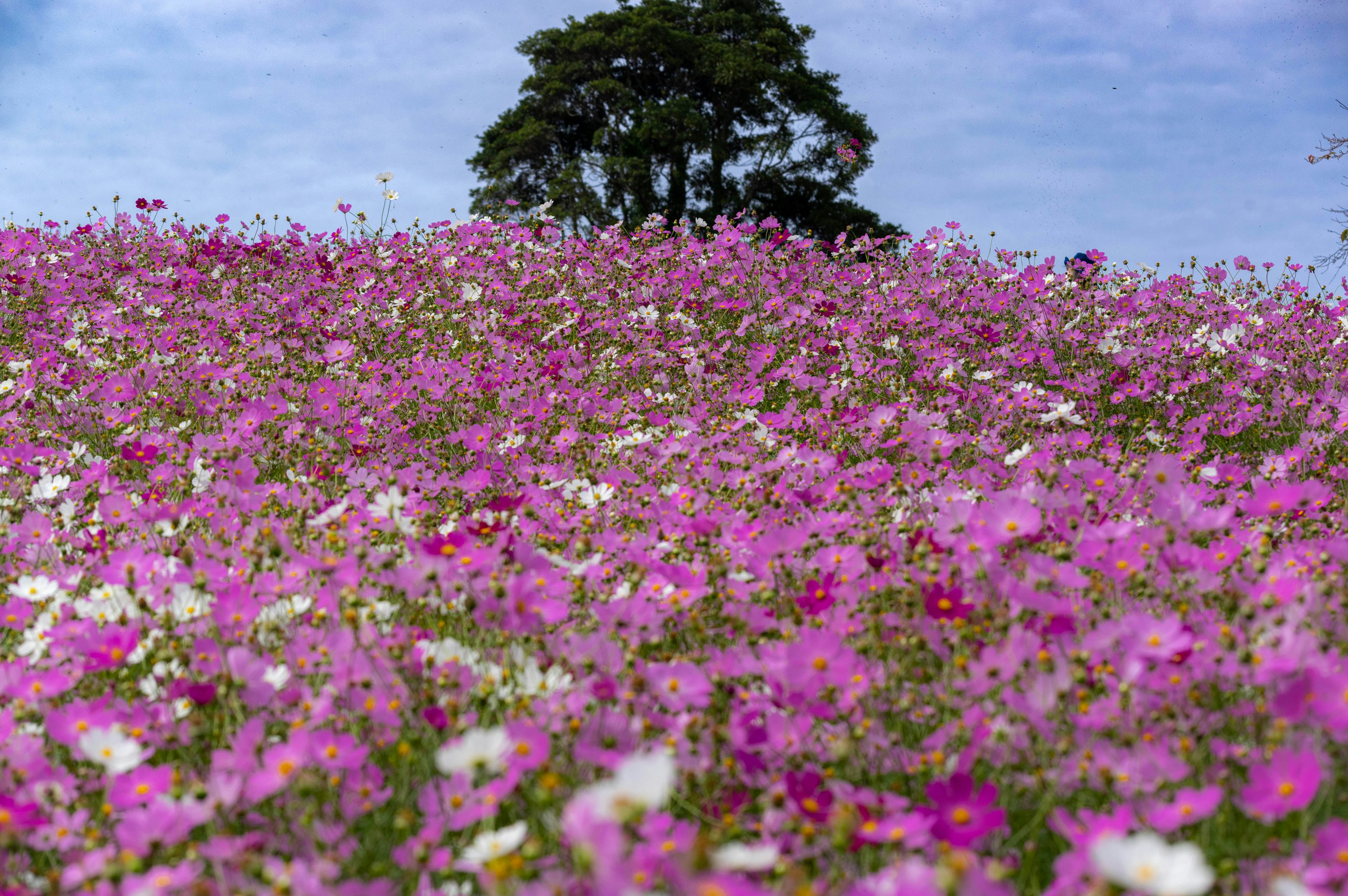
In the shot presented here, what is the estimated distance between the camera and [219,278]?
24.9 ft

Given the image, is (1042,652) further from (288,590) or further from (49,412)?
(49,412)

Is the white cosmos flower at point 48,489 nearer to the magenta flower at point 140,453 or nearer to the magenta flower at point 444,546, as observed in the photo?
the magenta flower at point 140,453

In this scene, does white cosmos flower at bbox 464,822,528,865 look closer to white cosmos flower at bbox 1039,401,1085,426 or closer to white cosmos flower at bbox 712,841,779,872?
white cosmos flower at bbox 712,841,779,872

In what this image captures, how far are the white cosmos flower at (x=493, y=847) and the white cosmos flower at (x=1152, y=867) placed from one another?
0.79m

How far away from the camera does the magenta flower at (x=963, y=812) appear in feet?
4.56

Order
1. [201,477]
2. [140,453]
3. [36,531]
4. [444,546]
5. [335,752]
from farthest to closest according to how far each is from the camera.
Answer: [140,453], [201,477], [36,531], [444,546], [335,752]

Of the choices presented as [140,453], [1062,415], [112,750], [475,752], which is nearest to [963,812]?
[475,752]

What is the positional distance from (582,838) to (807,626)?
1.04 metres

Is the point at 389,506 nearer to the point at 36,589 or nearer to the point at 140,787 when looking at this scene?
the point at 36,589

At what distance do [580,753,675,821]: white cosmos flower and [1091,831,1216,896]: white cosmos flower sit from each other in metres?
0.54

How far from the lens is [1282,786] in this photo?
4.78 ft

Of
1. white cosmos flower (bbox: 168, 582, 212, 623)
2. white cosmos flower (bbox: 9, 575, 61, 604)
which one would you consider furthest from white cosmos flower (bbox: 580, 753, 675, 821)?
white cosmos flower (bbox: 9, 575, 61, 604)

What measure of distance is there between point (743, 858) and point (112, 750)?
124 centimetres

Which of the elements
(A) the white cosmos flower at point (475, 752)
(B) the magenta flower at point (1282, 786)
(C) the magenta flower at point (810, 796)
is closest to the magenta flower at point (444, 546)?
(A) the white cosmos flower at point (475, 752)
